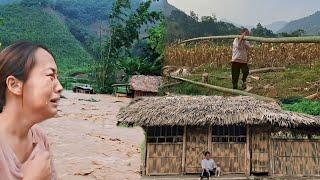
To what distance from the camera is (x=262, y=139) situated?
525 cm

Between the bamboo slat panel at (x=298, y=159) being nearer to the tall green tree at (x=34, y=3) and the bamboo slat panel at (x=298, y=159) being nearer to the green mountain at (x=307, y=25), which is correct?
the green mountain at (x=307, y=25)

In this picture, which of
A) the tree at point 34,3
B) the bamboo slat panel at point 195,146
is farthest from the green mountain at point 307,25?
the tree at point 34,3

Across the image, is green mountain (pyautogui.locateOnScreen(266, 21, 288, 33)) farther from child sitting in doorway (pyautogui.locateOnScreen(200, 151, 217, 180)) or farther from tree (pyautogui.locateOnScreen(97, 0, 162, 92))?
tree (pyautogui.locateOnScreen(97, 0, 162, 92))

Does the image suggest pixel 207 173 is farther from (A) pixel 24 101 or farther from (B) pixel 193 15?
(A) pixel 24 101

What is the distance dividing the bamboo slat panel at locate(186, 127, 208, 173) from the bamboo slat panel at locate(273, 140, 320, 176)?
725 mm

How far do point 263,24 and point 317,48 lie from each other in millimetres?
299

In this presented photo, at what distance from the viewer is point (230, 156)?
5.30 meters

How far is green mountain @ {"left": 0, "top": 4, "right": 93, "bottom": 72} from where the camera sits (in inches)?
918

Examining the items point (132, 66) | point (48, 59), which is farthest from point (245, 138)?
point (132, 66)

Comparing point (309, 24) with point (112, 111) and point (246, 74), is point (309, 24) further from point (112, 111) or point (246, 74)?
point (112, 111)

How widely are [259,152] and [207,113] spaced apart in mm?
678

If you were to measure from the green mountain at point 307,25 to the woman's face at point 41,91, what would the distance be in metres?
2.22

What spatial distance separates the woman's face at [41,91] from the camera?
624 millimetres

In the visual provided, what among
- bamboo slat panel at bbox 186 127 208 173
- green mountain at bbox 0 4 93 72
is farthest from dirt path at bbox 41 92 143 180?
green mountain at bbox 0 4 93 72
